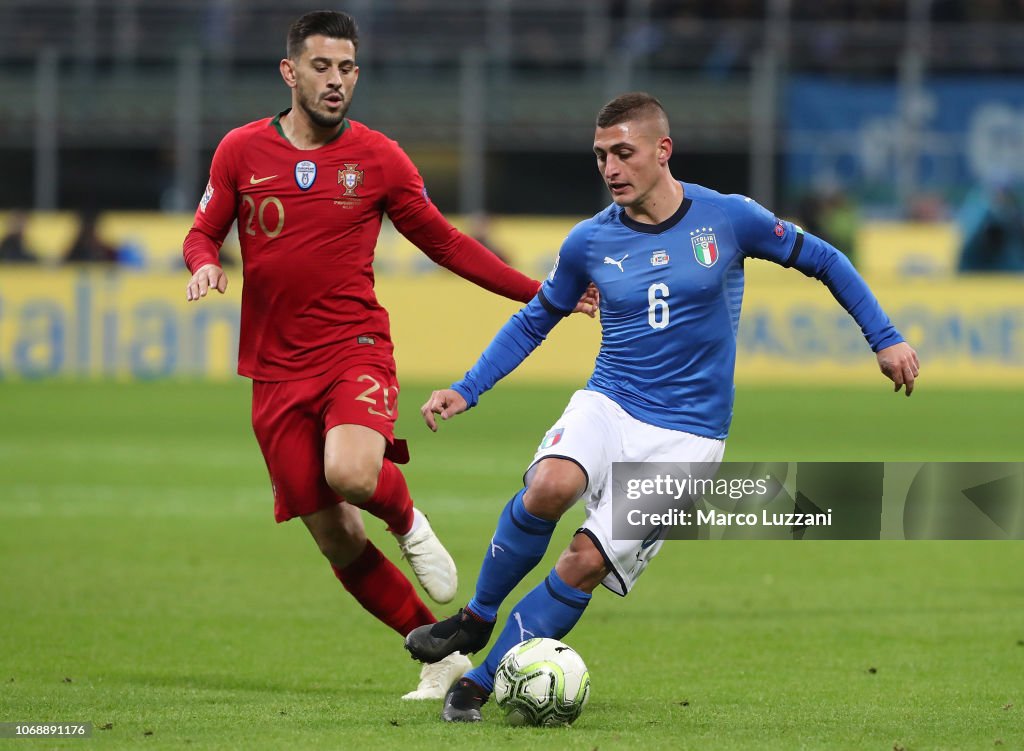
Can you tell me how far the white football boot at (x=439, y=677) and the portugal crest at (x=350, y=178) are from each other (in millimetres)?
1744

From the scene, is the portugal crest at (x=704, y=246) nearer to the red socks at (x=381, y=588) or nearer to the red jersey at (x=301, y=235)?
the red jersey at (x=301, y=235)

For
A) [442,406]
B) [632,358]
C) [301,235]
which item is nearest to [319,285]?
[301,235]

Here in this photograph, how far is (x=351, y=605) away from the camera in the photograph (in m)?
8.64

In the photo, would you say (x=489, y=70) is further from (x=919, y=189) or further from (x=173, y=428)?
(x=173, y=428)

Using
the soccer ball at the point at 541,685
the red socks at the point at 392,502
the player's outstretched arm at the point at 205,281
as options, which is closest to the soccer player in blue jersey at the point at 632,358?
the soccer ball at the point at 541,685

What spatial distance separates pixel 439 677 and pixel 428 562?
46cm

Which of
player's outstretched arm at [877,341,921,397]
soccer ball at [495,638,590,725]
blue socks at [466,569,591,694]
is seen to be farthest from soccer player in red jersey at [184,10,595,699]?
player's outstretched arm at [877,341,921,397]

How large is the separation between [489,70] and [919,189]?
692 cm

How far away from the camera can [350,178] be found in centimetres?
636

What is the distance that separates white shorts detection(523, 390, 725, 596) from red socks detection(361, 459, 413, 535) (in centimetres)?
71

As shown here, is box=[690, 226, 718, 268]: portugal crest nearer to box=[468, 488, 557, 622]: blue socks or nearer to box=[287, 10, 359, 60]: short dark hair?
box=[468, 488, 557, 622]: blue socks

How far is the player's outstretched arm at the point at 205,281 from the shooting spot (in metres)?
5.83

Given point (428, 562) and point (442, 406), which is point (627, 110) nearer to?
point (442, 406)

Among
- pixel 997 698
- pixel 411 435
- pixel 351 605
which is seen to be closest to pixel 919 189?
pixel 411 435
